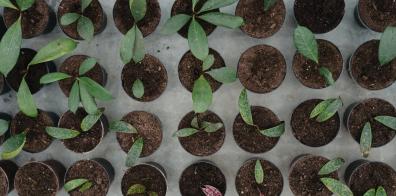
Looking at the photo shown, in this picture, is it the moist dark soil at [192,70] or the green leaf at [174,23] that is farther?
the moist dark soil at [192,70]

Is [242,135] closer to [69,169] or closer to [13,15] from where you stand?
[69,169]

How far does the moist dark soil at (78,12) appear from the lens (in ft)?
6.00

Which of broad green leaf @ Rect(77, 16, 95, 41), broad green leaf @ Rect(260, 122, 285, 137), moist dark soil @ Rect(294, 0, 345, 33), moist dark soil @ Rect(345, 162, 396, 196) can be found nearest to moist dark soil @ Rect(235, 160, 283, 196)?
broad green leaf @ Rect(260, 122, 285, 137)

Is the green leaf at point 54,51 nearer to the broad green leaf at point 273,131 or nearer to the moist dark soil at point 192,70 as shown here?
the moist dark soil at point 192,70

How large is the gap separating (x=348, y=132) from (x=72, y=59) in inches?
53.2

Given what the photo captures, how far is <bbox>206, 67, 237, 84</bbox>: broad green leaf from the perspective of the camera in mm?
1645

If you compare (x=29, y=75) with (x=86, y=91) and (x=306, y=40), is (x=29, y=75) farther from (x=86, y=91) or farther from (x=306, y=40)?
(x=306, y=40)

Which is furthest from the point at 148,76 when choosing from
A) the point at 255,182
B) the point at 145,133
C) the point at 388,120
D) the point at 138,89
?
the point at 388,120

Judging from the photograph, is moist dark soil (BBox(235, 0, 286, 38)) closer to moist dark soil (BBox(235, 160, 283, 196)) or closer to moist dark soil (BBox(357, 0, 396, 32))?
moist dark soil (BBox(357, 0, 396, 32))

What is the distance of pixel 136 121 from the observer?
71.9 inches

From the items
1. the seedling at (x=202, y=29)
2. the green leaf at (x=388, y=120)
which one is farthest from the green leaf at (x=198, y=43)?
the green leaf at (x=388, y=120)

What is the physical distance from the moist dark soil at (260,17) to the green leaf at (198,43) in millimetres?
290

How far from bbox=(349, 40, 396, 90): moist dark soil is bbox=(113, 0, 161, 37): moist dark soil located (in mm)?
924

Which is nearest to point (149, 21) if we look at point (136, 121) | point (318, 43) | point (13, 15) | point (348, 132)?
point (136, 121)
